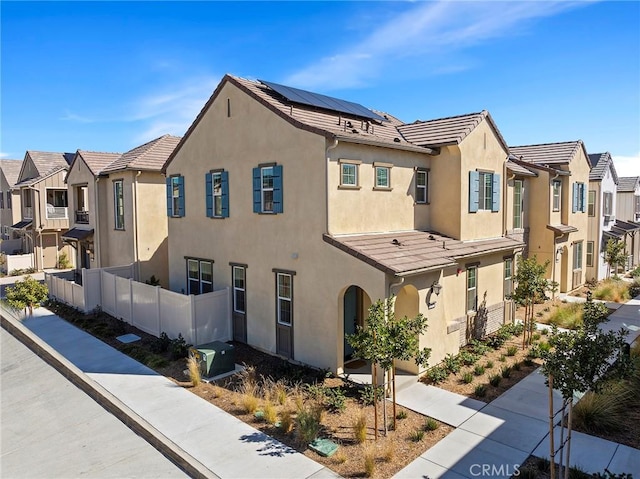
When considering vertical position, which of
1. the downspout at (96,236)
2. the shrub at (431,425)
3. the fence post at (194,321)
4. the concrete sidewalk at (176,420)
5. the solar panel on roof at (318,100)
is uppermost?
the solar panel on roof at (318,100)

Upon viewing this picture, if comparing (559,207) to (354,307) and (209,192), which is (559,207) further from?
(209,192)

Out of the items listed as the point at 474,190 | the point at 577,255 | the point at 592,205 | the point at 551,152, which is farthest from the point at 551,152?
the point at 474,190

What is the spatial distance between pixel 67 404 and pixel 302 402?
6264 mm

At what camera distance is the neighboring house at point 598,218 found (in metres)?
26.8

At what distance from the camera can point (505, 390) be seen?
11312mm

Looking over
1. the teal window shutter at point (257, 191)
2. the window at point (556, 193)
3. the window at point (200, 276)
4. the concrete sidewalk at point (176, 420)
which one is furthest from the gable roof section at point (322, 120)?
the window at point (556, 193)

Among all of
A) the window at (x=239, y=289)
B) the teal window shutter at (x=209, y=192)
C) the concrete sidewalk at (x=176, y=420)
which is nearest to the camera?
the concrete sidewalk at (x=176, y=420)

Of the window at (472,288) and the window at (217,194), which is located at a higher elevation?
the window at (217,194)

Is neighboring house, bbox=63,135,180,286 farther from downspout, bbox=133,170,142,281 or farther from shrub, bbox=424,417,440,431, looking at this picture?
shrub, bbox=424,417,440,431

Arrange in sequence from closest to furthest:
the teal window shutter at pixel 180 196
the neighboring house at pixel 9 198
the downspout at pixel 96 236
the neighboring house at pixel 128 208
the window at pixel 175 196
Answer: the teal window shutter at pixel 180 196 → the window at pixel 175 196 → the neighboring house at pixel 128 208 → the downspout at pixel 96 236 → the neighboring house at pixel 9 198

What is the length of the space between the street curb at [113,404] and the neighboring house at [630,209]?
35.0m

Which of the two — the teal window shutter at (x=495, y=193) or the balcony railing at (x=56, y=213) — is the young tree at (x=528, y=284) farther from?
the balcony railing at (x=56, y=213)

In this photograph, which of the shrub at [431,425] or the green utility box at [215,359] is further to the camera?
the green utility box at [215,359]

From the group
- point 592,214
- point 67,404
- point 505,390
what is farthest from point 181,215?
point 592,214
